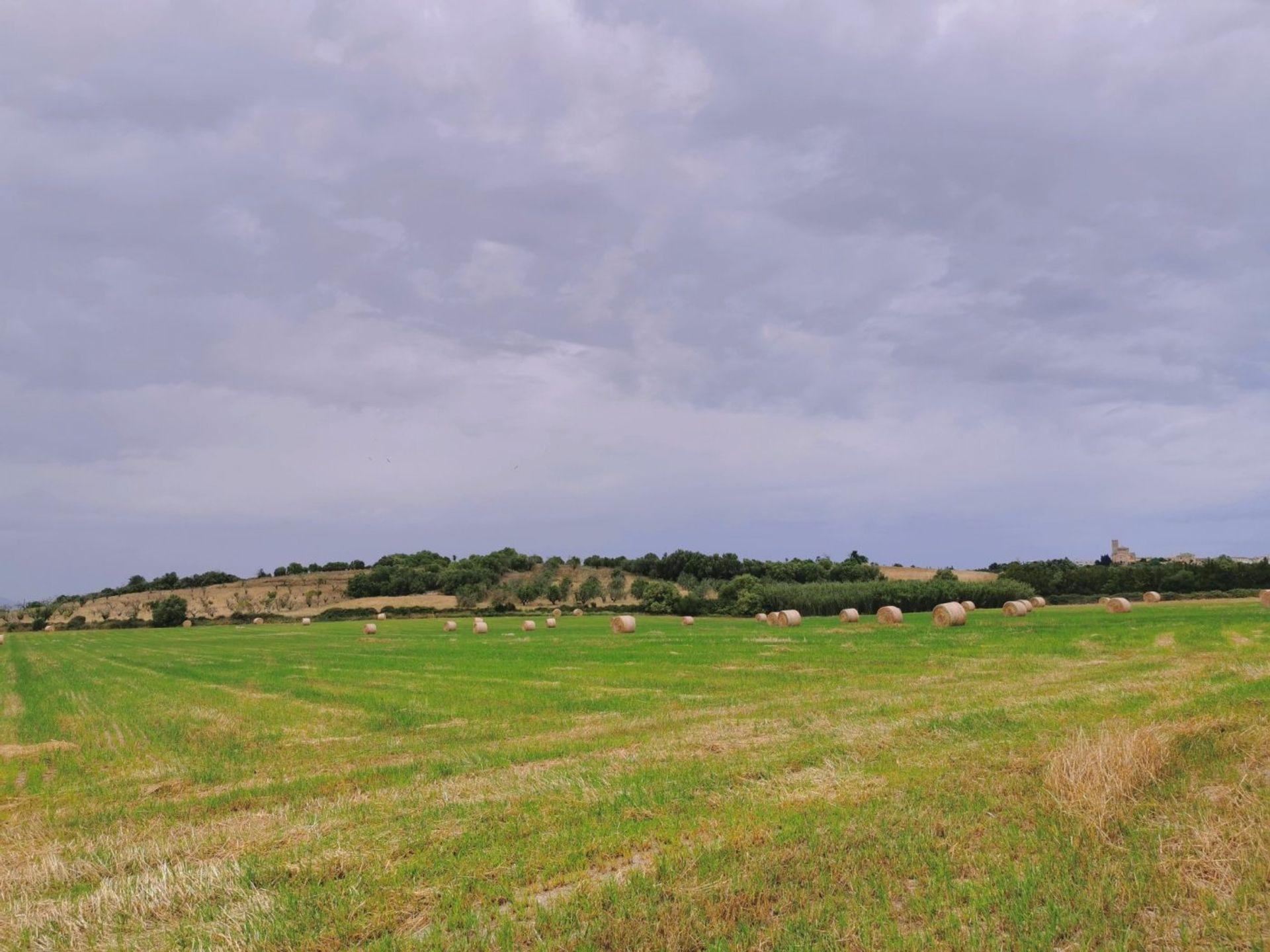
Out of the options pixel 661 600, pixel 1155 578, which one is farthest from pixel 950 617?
pixel 1155 578

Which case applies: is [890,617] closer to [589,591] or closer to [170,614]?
[589,591]

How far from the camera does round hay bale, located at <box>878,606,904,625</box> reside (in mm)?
50688

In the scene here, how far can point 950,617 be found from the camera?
4681cm

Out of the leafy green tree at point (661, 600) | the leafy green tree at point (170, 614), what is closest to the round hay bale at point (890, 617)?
the leafy green tree at point (661, 600)

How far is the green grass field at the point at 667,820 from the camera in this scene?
6105 millimetres

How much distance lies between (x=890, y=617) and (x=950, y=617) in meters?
5.21

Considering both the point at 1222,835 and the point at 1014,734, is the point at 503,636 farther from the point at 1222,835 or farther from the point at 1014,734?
the point at 1222,835

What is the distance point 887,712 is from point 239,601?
14708 centimetres

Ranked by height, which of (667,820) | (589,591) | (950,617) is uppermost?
(667,820)

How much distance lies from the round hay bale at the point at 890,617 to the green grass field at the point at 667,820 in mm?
30646

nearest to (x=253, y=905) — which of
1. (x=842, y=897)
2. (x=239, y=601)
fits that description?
(x=842, y=897)

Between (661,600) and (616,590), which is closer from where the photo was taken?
(661,600)

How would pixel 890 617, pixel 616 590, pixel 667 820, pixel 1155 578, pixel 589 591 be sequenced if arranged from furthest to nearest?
pixel 616 590
pixel 589 591
pixel 1155 578
pixel 890 617
pixel 667 820

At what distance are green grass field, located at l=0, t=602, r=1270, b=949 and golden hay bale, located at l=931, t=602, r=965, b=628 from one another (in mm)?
27179
